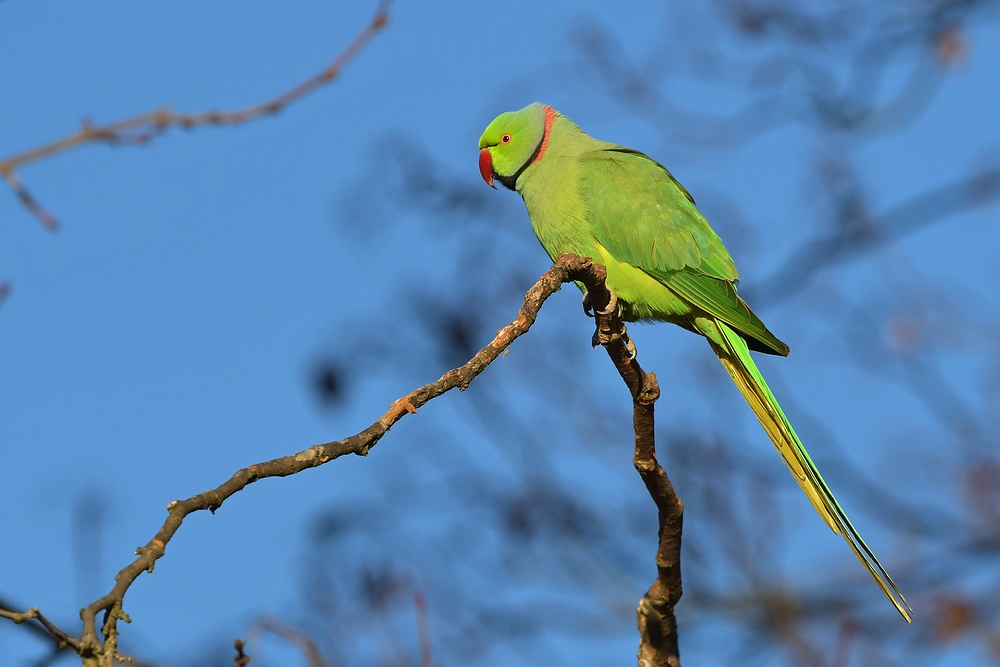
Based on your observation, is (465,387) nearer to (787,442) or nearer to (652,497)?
(652,497)

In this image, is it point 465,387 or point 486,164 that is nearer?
point 465,387

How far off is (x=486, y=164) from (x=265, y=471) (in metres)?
3.58

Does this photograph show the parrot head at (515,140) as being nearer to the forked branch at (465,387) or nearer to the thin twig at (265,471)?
the forked branch at (465,387)

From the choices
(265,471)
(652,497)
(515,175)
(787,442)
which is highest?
(515,175)

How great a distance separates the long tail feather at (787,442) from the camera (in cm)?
357

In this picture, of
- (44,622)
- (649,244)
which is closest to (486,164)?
(649,244)

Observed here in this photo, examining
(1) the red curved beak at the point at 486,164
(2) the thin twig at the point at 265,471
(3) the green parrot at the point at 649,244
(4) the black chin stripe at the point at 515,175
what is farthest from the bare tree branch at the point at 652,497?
(1) the red curved beak at the point at 486,164

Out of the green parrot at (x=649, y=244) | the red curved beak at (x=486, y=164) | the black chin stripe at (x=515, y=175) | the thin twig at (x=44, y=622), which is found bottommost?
the thin twig at (x=44, y=622)

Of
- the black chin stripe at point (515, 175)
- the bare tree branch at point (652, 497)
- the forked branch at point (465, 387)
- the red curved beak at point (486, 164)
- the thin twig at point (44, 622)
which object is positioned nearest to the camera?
the thin twig at point (44, 622)

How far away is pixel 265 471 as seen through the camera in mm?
2021

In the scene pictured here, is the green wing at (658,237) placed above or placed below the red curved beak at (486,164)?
below

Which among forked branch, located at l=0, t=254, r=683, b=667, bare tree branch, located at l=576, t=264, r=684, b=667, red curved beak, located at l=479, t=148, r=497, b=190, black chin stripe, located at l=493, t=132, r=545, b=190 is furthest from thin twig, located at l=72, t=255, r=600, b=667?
red curved beak, located at l=479, t=148, r=497, b=190

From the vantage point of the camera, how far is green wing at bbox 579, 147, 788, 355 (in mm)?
4477

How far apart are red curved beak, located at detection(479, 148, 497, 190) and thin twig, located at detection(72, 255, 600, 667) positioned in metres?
2.41
